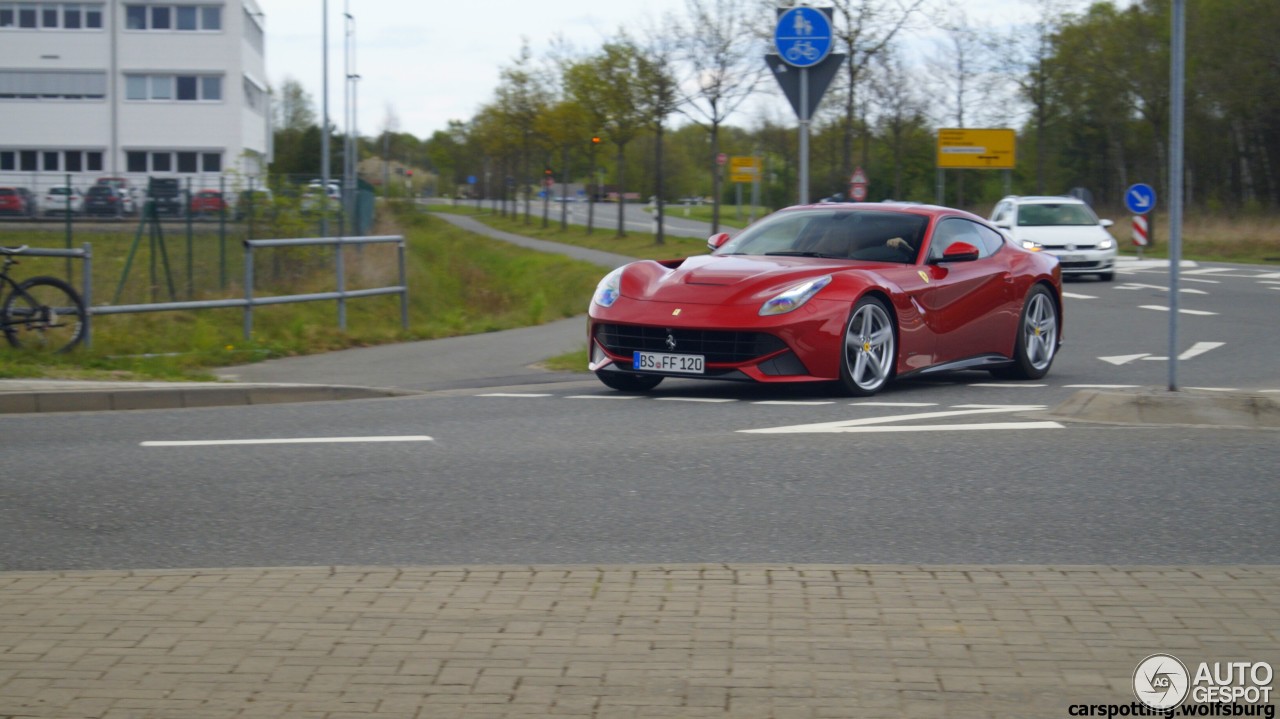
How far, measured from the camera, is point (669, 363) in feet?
32.3

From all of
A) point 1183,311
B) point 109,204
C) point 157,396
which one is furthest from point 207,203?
point 1183,311

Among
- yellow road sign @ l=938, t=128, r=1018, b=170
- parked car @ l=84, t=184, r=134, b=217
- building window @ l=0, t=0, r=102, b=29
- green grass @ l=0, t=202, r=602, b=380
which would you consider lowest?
green grass @ l=0, t=202, r=602, b=380

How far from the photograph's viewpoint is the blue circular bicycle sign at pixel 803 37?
1305cm

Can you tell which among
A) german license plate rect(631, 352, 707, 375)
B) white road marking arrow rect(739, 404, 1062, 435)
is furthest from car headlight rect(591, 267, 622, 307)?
white road marking arrow rect(739, 404, 1062, 435)

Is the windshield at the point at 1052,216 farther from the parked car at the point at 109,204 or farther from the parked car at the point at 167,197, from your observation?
the parked car at the point at 109,204

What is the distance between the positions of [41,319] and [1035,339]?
329 inches

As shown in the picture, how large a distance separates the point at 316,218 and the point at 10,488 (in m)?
14.7

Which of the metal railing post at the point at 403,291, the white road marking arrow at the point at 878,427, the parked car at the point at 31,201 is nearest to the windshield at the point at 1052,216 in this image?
the metal railing post at the point at 403,291

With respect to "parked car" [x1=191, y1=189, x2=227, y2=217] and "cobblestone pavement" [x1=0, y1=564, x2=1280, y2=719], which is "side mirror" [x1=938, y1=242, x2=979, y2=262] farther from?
"parked car" [x1=191, y1=189, x2=227, y2=217]

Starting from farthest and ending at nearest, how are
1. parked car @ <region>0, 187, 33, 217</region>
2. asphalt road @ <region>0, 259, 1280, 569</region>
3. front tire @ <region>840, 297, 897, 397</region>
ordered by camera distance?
parked car @ <region>0, 187, 33, 217</region>, front tire @ <region>840, 297, 897, 397</region>, asphalt road @ <region>0, 259, 1280, 569</region>

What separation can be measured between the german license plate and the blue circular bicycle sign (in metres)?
4.38

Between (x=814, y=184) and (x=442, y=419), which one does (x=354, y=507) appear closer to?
(x=442, y=419)

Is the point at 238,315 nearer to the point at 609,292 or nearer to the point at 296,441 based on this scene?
the point at 609,292

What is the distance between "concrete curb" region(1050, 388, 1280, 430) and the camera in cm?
859
